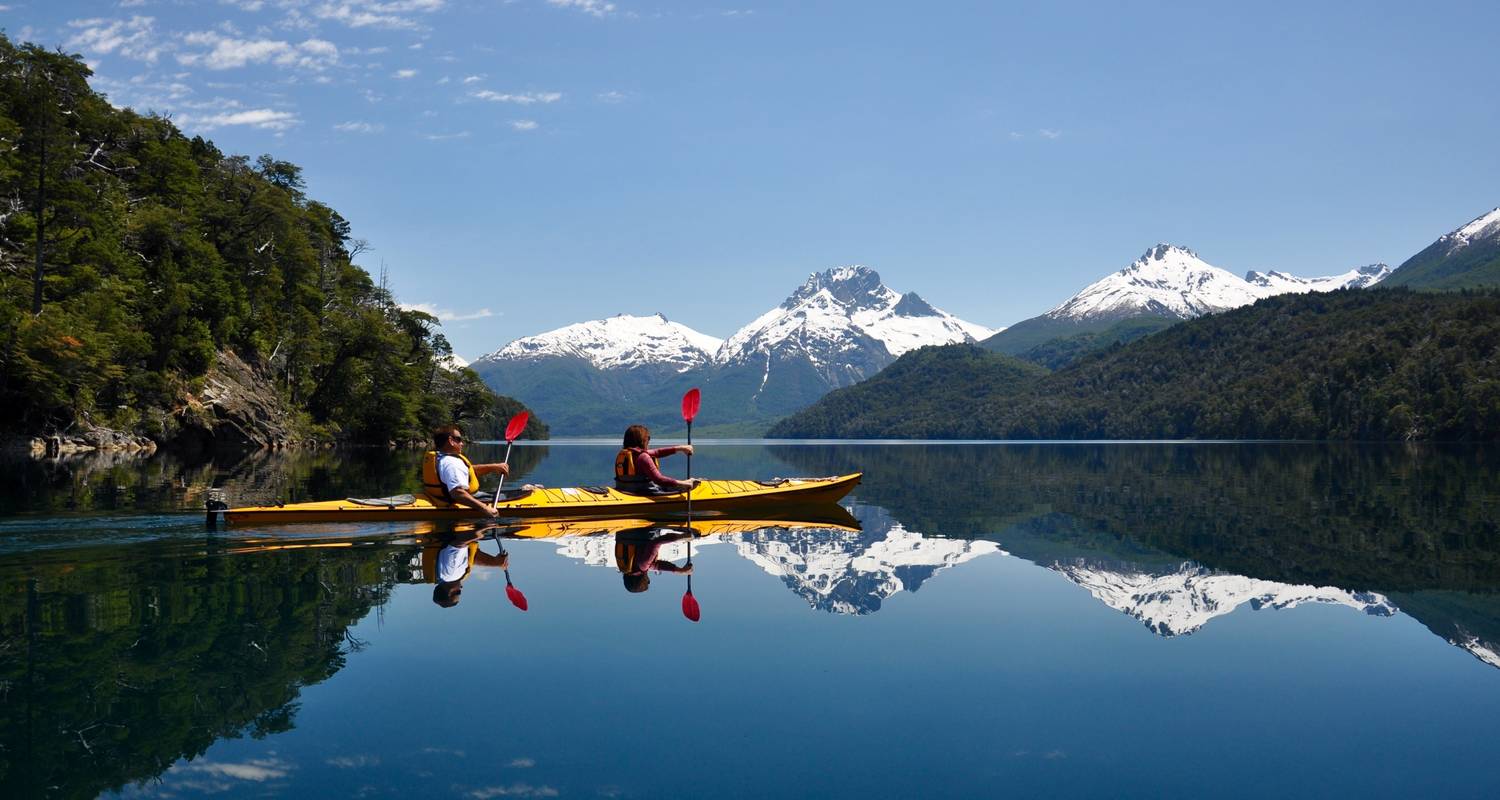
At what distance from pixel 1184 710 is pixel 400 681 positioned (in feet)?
22.9

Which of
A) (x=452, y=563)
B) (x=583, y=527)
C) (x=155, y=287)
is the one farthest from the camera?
(x=155, y=287)

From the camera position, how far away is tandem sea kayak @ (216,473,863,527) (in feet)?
66.1

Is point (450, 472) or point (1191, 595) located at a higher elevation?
point (450, 472)

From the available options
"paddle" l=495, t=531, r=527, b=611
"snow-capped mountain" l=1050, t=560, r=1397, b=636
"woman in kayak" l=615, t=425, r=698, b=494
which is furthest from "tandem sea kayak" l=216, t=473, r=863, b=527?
"snow-capped mountain" l=1050, t=560, r=1397, b=636

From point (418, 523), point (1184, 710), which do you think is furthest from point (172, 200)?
point (1184, 710)

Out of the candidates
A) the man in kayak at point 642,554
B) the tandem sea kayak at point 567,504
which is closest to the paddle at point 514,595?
the man in kayak at point 642,554

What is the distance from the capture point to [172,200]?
70.0 meters

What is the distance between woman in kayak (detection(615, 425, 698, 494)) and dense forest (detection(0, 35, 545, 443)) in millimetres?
39898

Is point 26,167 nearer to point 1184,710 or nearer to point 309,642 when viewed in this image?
point 309,642

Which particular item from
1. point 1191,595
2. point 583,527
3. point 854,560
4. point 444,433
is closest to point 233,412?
point 583,527

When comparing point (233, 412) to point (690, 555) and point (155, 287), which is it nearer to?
point (155, 287)

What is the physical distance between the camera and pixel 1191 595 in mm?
13914

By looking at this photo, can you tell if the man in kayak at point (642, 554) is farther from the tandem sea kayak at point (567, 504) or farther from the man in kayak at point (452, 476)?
the man in kayak at point (452, 476)

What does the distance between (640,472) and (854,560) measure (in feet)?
24.7
